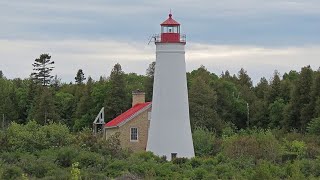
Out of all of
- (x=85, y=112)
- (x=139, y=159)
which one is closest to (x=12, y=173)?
(x=139, y=159)

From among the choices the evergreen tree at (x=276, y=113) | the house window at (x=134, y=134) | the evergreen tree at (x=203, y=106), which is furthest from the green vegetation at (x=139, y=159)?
the evergreen tree at (x=276, y=113)

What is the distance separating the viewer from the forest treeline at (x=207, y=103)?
68.4 metres

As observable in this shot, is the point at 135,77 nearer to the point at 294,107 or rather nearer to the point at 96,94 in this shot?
the point at 96,94

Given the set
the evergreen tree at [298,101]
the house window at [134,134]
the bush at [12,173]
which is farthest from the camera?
the evergreen tree at [298,101]

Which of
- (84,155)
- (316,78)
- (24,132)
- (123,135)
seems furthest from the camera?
(316,78)

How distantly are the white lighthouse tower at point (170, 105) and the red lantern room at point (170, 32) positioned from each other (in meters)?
0.06

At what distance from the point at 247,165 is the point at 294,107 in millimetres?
27667

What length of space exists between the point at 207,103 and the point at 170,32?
947 inches

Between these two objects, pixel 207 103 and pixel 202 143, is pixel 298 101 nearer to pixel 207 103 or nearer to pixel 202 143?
pixel 207 103

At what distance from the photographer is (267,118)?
77125 mm

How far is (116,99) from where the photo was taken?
240 feet

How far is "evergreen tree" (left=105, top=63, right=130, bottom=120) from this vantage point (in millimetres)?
72750

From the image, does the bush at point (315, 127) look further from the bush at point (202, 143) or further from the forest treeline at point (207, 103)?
the bush at point (202, 143)

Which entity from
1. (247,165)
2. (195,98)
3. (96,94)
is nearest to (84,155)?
(247,165)
